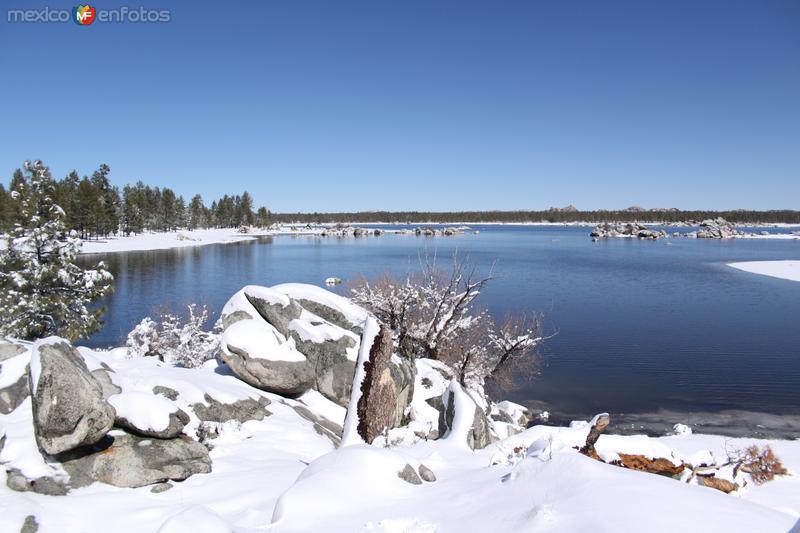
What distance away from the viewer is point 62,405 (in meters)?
8.11

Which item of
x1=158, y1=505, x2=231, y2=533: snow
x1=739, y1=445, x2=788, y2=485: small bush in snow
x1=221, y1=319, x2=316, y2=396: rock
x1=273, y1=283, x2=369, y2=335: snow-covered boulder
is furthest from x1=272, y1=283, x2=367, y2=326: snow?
x1=158, y1=505, x2=231, y2=533: snow

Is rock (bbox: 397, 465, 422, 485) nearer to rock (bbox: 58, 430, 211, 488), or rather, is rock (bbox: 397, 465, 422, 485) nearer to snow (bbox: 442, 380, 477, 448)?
snow (bbox: 442, 380, 477, 448)

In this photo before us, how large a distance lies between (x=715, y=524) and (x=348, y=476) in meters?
4.38

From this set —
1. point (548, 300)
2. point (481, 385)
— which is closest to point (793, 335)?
point (548, 300)

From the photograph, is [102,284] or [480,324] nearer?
[102,284]

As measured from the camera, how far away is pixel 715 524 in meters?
4.77

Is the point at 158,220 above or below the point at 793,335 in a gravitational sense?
above

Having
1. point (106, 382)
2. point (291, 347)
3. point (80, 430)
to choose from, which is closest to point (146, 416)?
point (80, 430)

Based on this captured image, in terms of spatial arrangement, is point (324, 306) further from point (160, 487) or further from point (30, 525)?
point (30, 525)

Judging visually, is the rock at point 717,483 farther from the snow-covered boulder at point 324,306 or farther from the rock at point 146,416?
the snow-covered boulder at point 324,306

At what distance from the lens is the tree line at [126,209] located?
81288mm

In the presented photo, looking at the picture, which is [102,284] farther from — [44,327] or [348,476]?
[348,476]

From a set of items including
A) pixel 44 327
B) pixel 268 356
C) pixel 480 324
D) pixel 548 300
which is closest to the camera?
pixel 268 356

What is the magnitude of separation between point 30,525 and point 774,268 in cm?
8135
